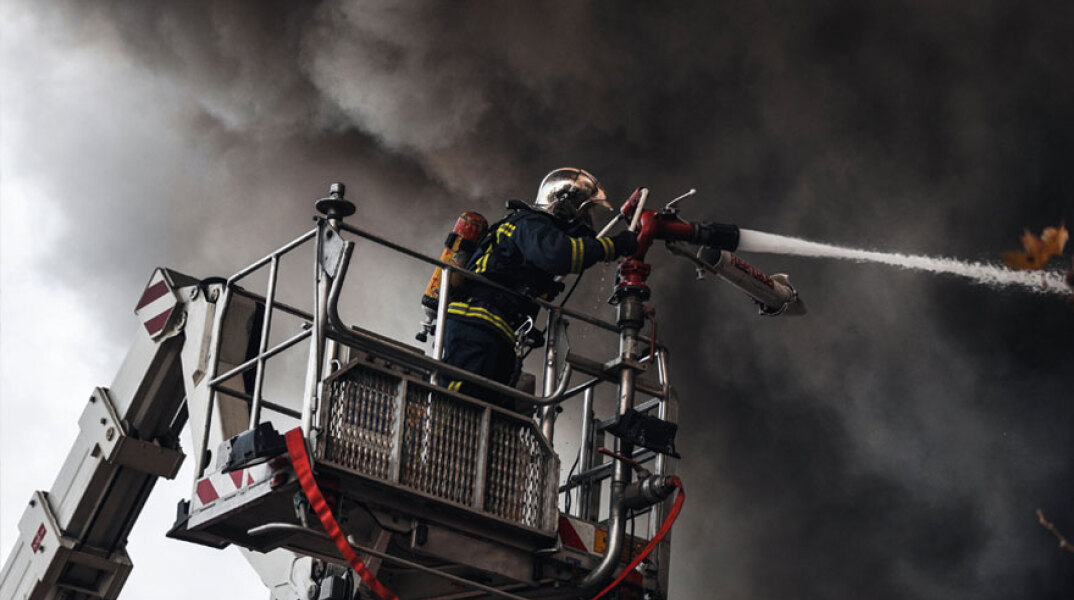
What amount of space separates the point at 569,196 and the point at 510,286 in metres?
0.75

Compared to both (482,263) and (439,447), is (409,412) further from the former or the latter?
(482,263)

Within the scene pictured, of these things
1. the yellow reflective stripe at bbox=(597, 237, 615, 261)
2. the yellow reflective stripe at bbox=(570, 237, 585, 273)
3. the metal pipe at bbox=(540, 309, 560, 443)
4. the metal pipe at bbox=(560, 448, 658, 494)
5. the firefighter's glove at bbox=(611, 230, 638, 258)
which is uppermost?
the firefighter's glove at bbox=(611, 230, 638, 258)

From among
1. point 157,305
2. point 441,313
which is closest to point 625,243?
point 441,313

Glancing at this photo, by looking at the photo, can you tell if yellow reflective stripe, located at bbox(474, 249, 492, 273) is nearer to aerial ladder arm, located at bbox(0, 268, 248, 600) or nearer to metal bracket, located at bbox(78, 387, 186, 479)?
aerial ladder arm, located at bbox(0, 268, 248, 600)

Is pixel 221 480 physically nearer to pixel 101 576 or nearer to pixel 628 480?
pixel 101 576

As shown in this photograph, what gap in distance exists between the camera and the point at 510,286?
277 inches

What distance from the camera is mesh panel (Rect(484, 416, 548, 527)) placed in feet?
20.6

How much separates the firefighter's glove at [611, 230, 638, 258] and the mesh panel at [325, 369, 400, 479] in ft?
4.94

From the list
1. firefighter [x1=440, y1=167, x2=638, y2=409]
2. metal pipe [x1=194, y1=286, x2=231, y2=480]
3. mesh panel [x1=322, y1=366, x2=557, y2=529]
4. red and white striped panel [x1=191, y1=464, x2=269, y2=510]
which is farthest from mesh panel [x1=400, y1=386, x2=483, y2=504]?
metal pipe [x1=194, y1=286, x2=231, y2=480]

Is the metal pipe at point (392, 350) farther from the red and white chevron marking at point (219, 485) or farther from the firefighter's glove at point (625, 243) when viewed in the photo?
the firefighter's glove at point (625, 243)

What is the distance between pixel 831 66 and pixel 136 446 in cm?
955

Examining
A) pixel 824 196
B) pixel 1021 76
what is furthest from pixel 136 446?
pixel 1021 76

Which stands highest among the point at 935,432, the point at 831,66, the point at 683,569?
the point at 831,66

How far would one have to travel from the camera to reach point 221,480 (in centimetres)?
630
